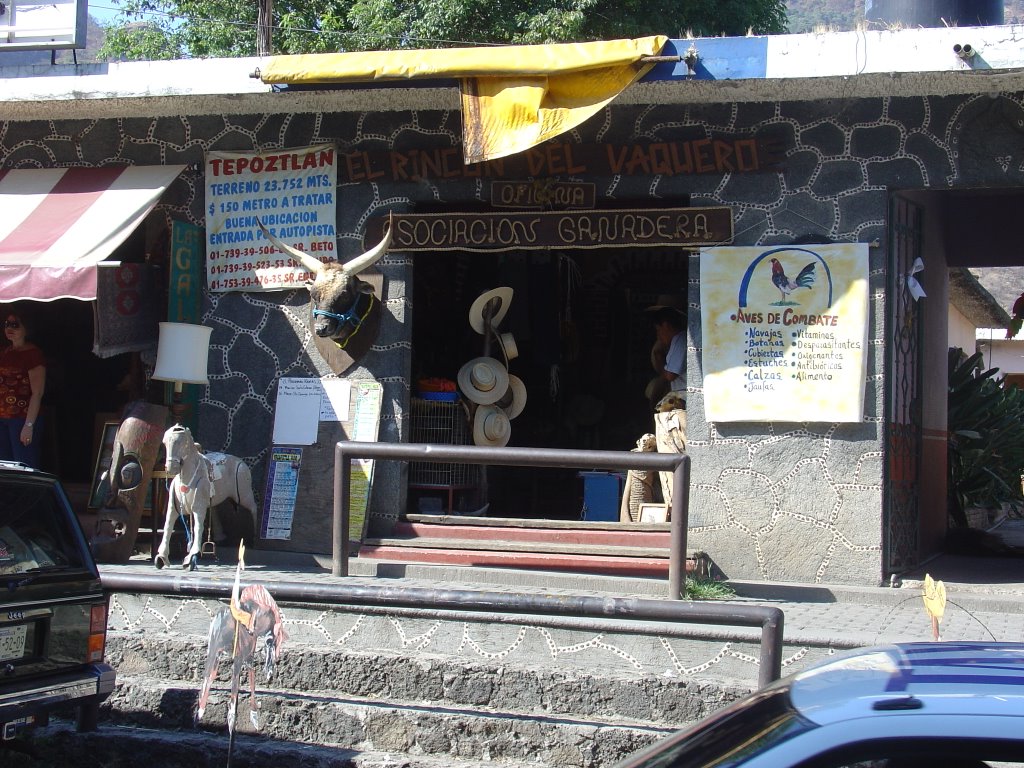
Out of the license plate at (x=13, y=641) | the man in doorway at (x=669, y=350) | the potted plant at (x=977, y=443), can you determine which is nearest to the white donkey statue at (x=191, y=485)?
the license plate at (x=13, y=641)

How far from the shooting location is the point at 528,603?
5195mm

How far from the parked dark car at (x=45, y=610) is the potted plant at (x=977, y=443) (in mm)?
10048

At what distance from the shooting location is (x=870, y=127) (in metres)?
8.88

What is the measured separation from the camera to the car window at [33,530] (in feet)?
18.1

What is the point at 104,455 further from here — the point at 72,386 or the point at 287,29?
the point at 287,29

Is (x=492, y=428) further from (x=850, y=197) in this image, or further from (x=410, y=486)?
(x=850, y=197)

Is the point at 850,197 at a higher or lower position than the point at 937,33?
lower

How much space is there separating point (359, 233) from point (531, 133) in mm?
2273

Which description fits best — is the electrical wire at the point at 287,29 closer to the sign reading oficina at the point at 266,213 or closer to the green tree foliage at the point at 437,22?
the green tree foliage at the point at 437,22

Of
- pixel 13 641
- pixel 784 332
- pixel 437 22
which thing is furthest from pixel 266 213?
pixel 437 22

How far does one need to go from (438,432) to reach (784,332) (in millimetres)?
3289

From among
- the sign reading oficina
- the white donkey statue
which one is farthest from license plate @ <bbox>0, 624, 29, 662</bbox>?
the sign reading oficina

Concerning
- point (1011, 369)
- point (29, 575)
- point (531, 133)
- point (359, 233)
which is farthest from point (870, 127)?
point (1011, 369)

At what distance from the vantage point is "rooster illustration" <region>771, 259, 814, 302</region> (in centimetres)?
884
